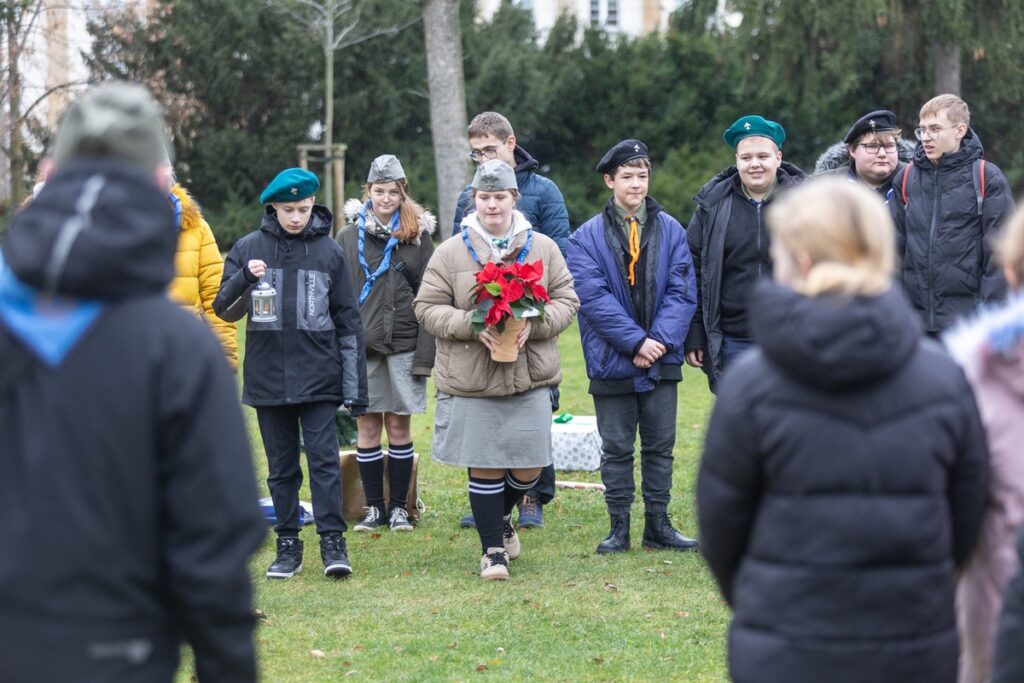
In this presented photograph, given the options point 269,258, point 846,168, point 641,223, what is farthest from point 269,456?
point 846,168

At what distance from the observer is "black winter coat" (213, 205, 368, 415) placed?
7199 millimetres

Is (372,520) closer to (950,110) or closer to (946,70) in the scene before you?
(950,110)

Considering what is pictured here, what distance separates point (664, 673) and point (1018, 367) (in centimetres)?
281

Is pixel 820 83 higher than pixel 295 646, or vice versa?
pixel 820 83

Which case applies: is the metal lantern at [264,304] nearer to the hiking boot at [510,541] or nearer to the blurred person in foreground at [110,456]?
the hiking boot at [510,541]

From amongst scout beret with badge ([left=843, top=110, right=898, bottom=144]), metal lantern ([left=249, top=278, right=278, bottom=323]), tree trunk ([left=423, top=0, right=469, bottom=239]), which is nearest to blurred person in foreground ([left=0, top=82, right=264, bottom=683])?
metal lantern ([left=249, top=278, right=278, bottom=323])

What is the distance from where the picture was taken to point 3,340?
8.90 feet

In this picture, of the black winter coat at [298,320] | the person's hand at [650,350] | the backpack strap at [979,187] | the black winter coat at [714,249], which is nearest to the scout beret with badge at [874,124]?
the black winter coat at [714,249]

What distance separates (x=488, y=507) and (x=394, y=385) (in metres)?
1.46

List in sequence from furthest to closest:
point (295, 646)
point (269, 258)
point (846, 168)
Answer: point (846, 168), point (269, 258), point (295, 646)

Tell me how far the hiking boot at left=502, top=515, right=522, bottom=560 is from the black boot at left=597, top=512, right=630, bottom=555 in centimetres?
51

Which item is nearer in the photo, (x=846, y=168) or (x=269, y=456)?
(x=269, y=456)

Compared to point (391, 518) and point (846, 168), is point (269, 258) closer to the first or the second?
point (391, 518)

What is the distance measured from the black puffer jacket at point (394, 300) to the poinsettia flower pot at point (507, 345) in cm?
145
